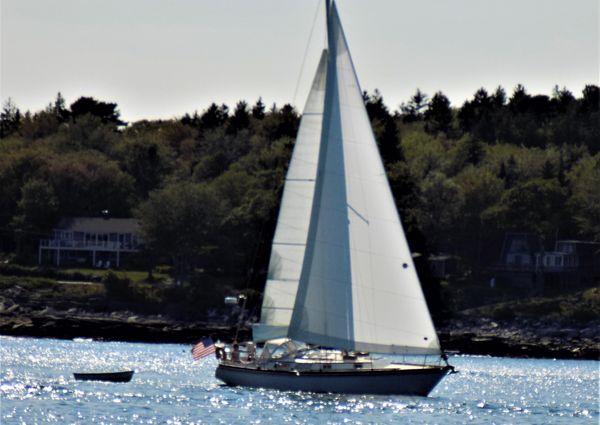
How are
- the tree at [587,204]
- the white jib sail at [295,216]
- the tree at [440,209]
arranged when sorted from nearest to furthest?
the white jib sail at [295,216] < the tree at [440,209] < the tree at [587,204]

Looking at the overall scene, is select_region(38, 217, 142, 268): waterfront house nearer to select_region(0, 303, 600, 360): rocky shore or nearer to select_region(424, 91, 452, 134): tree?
select_region(0, 303, 600, 360): rocky shore

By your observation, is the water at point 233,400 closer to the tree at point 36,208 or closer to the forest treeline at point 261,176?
the forest treeline at point 261,176

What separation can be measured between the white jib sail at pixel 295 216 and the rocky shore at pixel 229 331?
3739 cm

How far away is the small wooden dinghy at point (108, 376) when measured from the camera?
173 feet

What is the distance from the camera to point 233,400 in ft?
152

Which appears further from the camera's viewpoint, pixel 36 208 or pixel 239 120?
pixel 239 120

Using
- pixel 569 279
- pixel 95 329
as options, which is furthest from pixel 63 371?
pixel 569 279

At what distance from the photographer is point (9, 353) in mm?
69750

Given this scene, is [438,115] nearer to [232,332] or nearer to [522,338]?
[522,338]

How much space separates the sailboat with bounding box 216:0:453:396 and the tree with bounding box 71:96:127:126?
11888 cm

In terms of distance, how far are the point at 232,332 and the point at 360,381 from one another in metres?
45.0

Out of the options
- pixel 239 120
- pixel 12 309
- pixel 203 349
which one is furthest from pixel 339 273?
pixel 239 120

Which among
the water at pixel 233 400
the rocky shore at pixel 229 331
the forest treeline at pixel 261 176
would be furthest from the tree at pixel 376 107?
the water at pixel 233 400

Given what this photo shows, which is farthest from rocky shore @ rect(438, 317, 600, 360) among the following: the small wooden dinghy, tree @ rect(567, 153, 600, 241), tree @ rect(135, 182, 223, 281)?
the small wooden dinghy
